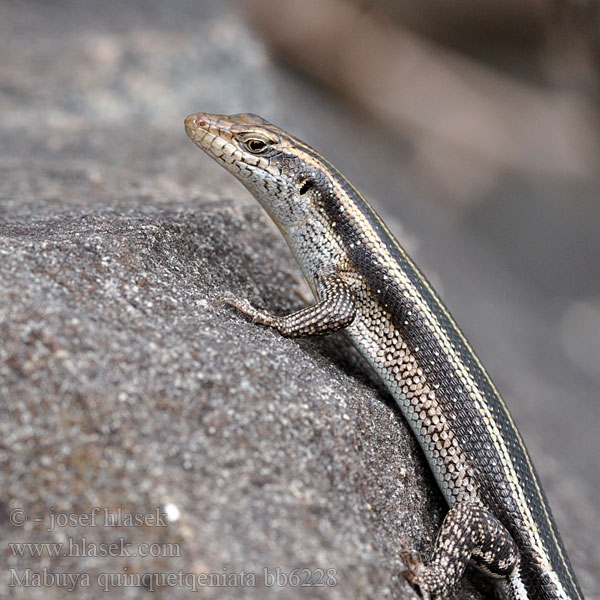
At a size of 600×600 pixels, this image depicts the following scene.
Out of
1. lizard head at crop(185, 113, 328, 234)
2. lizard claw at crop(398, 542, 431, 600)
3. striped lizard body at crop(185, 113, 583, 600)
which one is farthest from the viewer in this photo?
lizard head at crop(185, 113, 328, 234)

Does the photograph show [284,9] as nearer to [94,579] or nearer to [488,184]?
[488,184]

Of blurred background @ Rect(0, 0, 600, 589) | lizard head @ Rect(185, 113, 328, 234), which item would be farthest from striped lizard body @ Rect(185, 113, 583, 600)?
blurred background @ Rect(0, 0, 600, 589)

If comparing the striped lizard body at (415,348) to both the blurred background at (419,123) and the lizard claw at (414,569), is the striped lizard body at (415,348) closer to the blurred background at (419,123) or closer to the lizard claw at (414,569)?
the lizard claw at (414,569)

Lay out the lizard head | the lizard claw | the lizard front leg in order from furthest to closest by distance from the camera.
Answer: the lizard head, the lizard front leg, the lizard claw

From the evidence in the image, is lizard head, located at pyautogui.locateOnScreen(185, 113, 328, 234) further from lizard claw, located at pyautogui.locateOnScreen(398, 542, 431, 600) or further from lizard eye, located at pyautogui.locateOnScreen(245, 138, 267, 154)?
lizard claw, located at pyautogui.locateOnScreen(398, 542, 431, 600)

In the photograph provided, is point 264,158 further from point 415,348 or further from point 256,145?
point 415,348

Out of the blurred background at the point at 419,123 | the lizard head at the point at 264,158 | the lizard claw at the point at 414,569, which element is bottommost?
the blurred background at the point at 419,123

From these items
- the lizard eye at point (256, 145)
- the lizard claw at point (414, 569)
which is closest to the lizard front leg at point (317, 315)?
the lizard eye at point (256, 145)
